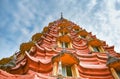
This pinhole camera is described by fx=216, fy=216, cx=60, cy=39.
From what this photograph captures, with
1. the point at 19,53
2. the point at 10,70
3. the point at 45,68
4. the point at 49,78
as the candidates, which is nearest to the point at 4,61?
the point at 19,53

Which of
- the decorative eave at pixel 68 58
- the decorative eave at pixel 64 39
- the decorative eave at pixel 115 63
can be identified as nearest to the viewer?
the decorative eave at pixel 115 63

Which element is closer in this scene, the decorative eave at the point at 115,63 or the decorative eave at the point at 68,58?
the decorative eave at the point at 115,63

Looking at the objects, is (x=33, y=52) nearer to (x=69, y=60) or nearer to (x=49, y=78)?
(x=69, y=60)

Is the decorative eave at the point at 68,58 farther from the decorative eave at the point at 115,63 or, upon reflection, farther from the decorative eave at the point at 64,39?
the decorative eave at the point at 64,39

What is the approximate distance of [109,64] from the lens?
45.5ft

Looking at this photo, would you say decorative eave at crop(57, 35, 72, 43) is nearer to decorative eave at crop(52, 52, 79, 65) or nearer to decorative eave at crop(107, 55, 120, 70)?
decorative eave at crop(52, 52, 79, 65)

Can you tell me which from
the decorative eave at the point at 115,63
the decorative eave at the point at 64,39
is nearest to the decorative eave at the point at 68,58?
the decorative eave at the point at 115,63

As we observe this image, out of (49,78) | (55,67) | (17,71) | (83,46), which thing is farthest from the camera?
(83,46)

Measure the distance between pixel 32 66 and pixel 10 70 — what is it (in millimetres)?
1601

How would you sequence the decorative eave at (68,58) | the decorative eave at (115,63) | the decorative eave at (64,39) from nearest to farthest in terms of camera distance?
the decorative eave at (115,63) < the decorative eave at (68,58) < the decorative eave at (64,39)

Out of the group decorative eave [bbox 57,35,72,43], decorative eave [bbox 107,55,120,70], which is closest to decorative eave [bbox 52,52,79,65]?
decorative eave [bbox 107,55,120,70]

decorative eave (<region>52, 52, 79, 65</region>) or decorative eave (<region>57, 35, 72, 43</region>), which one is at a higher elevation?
decorative eave (<region>57, 35, 72, 43</region>)

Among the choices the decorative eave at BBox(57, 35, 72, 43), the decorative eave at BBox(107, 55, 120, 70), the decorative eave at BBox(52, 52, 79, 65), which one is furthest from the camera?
the decorative eave at BBox(57, 35, 72, 43)

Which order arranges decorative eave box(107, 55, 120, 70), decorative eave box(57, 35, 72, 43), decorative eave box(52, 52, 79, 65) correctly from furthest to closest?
decorative eave box(57, 35, 72, 43), decorative eave box(52, 52, 79, 65), decorative eave box(107, 55, 120, 70)
